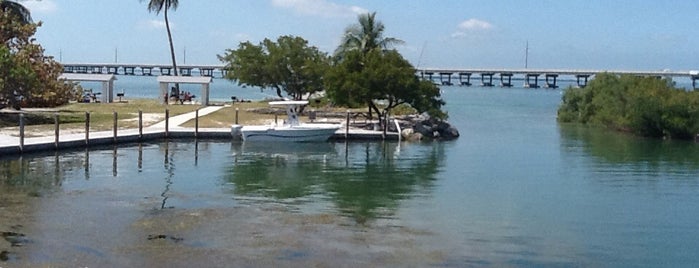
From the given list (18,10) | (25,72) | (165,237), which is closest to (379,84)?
(25,72)

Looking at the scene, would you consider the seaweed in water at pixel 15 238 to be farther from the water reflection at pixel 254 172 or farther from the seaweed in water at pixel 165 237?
the water reflection at pixel 254 172

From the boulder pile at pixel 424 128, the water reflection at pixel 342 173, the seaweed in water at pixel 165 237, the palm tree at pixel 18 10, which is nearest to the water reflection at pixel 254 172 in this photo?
the water reflection at pixel 342 173

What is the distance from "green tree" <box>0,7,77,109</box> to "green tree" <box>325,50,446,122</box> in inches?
586

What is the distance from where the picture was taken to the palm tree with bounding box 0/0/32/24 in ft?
165

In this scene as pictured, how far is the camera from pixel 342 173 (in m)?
31.6

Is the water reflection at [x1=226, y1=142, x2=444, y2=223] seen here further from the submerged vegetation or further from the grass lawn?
the submerged vegetation

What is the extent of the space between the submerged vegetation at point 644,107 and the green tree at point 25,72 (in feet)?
115

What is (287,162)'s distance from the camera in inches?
1385

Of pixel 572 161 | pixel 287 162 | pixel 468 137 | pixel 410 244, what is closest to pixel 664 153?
pixel 572 161

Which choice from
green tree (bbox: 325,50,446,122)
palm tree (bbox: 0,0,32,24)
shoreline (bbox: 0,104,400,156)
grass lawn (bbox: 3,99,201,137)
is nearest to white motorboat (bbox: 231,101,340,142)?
shoreline (bbox: 0,104,400,156)

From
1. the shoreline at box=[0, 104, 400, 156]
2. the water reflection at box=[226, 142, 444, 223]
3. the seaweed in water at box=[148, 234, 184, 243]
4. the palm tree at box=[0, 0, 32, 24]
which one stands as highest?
the palm tree at box=[0, 0, 32, 24]

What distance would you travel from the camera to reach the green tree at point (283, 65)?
60.0m

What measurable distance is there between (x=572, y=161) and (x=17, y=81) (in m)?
26.5

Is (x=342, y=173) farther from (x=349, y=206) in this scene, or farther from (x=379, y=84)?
(x=379, y=84)
